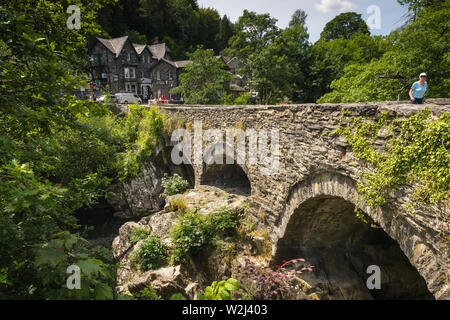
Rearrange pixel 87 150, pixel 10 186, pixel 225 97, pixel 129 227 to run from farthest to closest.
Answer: pixel 225 97, pixel 87 150, pixel 129 227, pixel 10 186

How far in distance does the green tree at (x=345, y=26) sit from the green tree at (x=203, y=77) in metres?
29.1

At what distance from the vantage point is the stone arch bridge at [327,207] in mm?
3613

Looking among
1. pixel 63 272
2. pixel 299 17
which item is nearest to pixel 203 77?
pixel 63 272

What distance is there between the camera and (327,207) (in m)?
5.90

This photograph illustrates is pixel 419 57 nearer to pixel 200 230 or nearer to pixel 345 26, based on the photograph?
pixel 200 230

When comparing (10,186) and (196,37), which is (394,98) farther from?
(196,37)

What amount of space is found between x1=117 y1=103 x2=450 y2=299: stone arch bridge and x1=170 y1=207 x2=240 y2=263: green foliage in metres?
0.89

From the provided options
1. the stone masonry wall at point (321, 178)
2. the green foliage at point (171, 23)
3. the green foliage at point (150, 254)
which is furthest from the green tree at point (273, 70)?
the green foliage at point (171, 23)

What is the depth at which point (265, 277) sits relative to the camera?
20.3ft

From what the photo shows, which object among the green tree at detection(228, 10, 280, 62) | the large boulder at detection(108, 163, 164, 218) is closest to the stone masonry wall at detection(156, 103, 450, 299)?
the large boulder at detection(108, 163, 164, 218)

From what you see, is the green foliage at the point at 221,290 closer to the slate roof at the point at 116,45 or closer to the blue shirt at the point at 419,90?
the blue shirt at the point at 419,90

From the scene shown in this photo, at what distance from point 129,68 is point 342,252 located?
3621 centimetres

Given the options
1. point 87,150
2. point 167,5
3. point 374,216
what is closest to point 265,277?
point 374,216
